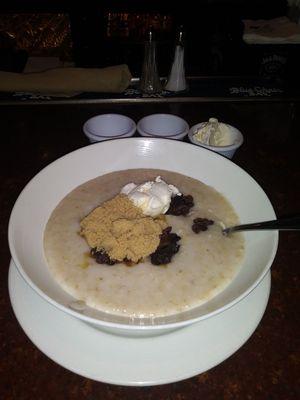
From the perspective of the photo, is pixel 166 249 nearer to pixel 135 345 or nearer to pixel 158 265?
pixel 158 265

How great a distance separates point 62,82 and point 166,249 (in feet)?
4.77

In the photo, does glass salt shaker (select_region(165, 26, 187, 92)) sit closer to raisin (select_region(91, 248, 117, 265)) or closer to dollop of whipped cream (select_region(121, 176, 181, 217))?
dollop of whipped cream (select_region(121, 176, 181, 217))

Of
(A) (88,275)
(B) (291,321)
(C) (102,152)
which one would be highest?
(C) (102,152)

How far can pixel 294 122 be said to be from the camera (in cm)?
209

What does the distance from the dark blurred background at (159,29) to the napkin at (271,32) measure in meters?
0.06

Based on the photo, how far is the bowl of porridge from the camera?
97cm

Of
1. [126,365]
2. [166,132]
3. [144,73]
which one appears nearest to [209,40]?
[144,73]

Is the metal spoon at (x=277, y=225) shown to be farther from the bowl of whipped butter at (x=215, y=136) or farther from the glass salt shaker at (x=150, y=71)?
the glass salt shaker at (x=150, y=71)

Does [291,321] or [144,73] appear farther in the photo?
[144,73]

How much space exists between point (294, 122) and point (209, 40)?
140cm

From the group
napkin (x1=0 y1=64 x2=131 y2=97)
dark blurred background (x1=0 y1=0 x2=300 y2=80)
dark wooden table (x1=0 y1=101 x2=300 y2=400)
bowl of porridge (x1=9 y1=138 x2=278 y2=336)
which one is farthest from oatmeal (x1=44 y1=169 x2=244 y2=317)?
dark blurred background (x1=0 y1=0 x2=300 y2=80)

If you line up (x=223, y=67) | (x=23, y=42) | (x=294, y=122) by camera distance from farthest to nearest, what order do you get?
(x=23, y=42) < (x=223, y=67) < (x=294, y=122)

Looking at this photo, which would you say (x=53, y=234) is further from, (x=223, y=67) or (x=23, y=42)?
(x=23, y=42)

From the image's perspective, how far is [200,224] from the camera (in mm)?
1211
